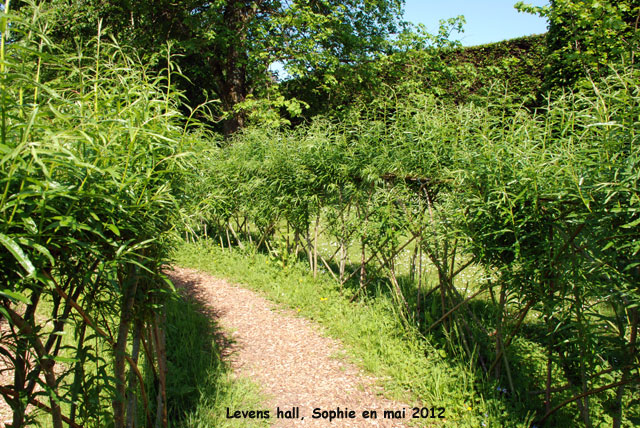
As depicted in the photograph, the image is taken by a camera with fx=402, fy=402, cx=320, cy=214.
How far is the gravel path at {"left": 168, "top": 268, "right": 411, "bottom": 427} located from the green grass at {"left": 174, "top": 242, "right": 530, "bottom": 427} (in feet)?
0.45

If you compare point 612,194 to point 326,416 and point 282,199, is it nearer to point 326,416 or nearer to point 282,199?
Result: point 326,416

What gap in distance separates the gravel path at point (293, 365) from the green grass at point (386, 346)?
136 millimetres

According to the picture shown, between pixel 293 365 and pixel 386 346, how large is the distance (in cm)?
82

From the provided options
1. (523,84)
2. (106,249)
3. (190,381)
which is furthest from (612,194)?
(523,84)

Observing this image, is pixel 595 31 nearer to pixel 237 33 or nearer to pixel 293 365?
pixel 293 365

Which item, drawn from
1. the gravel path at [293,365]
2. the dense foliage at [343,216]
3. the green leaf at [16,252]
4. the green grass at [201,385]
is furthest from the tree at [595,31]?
the green leaf at [16,252]

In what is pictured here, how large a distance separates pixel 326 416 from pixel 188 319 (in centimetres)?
181

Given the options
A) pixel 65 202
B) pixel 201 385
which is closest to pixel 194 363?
pixel 201 385

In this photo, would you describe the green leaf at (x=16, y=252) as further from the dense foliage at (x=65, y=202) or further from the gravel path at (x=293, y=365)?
the gravel path at (x=293, y=365)

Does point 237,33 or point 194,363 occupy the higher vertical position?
point 237,33

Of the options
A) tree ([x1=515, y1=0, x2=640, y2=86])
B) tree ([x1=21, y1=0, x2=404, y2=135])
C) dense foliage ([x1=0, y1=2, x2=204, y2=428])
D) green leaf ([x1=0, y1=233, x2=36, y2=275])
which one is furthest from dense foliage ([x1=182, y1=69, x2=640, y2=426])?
tree ([x1=21, y1=0, x2=404, y2=135])

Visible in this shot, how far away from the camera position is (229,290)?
5172 millimetres

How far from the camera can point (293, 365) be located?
346 centimetres

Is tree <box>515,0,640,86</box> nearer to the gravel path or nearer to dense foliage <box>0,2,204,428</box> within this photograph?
the gravel path
